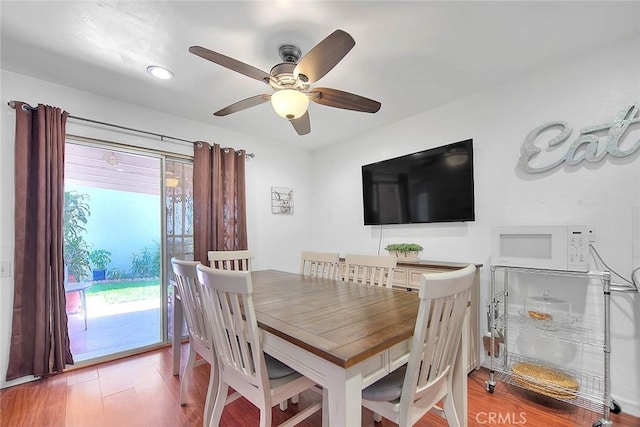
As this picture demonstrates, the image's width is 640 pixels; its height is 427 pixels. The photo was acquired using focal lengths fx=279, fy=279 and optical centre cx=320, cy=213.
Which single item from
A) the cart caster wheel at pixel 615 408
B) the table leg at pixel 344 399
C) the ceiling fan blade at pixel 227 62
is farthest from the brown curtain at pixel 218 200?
the cart caster wheel at pixel 615 408

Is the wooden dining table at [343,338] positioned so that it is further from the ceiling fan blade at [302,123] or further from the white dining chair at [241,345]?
the ceiling fan blade at [302,123]

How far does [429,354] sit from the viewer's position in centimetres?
107

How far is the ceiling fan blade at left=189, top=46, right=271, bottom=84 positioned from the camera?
1.39m

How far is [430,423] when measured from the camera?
5.58 feet

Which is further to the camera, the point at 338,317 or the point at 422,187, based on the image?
the point at 422,187

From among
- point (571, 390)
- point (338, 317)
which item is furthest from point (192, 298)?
point (571, 390)

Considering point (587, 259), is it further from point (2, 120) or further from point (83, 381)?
point (2, 120)

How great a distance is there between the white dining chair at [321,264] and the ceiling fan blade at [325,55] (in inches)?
54.9

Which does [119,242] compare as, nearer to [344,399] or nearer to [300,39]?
[300,39]

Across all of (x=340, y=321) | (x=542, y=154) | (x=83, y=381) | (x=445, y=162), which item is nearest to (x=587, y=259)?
(x=542, y=154)

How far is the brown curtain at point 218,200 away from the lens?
118 inches

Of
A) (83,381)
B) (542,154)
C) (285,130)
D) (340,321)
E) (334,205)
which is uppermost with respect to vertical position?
(285,130)

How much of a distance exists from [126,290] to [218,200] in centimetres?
128

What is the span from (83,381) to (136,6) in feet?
8.81
